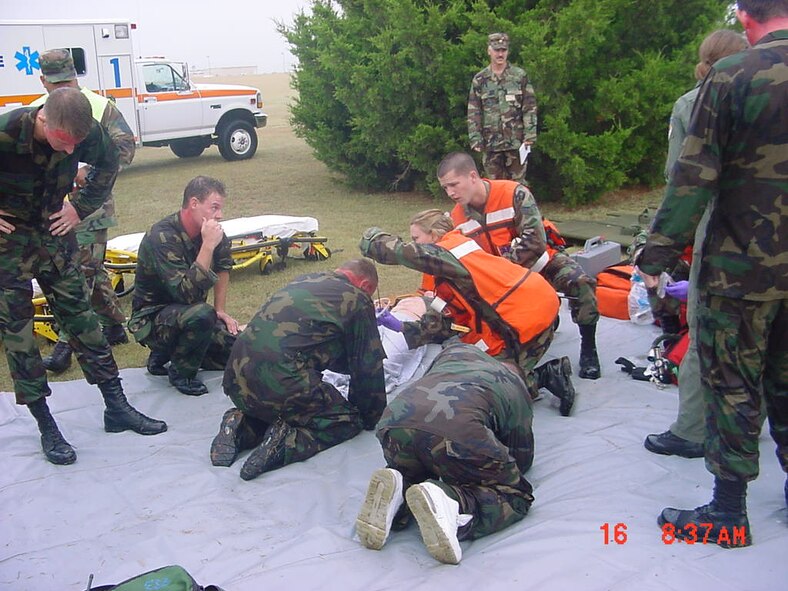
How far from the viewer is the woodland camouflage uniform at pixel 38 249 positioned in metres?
3.68

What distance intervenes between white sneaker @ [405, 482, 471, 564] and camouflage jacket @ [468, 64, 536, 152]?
6.27 metres

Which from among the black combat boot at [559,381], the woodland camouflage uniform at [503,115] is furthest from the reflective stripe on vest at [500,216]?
the woodland camouflage uniform at [503,115]

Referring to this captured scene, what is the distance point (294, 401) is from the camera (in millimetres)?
3781

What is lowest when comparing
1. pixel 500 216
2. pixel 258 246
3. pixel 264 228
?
pixel 258 246

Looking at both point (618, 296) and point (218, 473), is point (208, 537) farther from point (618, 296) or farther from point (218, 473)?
point (618, 296)

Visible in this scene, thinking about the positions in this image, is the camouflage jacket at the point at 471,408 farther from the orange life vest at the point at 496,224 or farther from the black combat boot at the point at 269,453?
the orange life vest at the point at 496,224

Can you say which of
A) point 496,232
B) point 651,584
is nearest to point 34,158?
point 496,232

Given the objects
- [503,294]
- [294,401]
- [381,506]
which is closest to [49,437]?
[294,401]

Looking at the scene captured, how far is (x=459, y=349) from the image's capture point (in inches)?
136

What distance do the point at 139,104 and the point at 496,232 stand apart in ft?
37.6

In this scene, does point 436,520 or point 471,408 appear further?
point 471,408

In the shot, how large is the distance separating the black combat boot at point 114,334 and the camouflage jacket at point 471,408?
3167mm

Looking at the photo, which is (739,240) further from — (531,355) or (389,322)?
(389,322)

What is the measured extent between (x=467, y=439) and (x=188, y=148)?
49.3 ft
